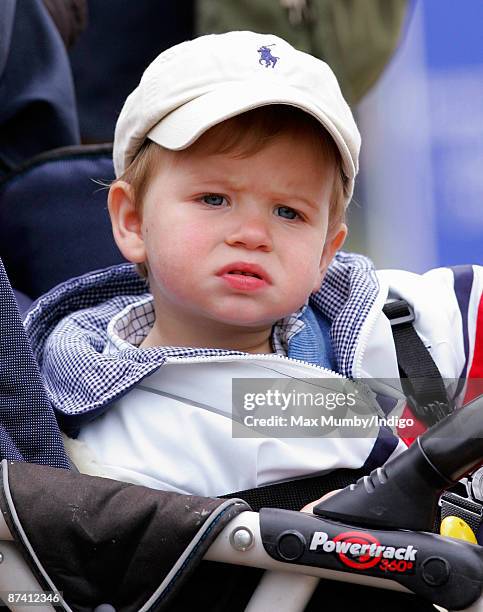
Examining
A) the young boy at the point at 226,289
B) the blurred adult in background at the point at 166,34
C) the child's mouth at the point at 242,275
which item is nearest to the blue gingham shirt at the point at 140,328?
the young boy at the point at 226,289

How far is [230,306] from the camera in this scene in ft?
4.21

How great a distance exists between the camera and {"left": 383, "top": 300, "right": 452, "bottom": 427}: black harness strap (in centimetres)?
132

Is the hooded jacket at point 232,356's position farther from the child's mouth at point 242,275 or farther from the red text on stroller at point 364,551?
the red text on stroller at point 364,551

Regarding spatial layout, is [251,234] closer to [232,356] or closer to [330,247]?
[232,356]

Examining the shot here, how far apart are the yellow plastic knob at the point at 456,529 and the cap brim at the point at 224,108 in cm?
46

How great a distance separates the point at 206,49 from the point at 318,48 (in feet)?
3.34

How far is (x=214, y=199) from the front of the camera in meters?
1.30

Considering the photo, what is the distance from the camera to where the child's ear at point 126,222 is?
1.42 meters

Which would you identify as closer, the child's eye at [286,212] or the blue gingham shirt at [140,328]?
the child's eye at [286,212]

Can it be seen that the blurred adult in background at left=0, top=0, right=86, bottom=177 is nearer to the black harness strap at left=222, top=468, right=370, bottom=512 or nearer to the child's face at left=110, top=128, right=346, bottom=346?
the child's face at left=110, top=128, right=346, bottom=346

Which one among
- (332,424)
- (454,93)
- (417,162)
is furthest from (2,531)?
(417,162)

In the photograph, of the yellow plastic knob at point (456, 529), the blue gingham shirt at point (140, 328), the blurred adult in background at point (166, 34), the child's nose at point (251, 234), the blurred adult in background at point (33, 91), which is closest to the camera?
the yellow plastic knob at point (456, 529)

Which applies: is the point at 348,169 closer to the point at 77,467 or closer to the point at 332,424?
the point at 332,424

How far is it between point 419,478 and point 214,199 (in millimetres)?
497
